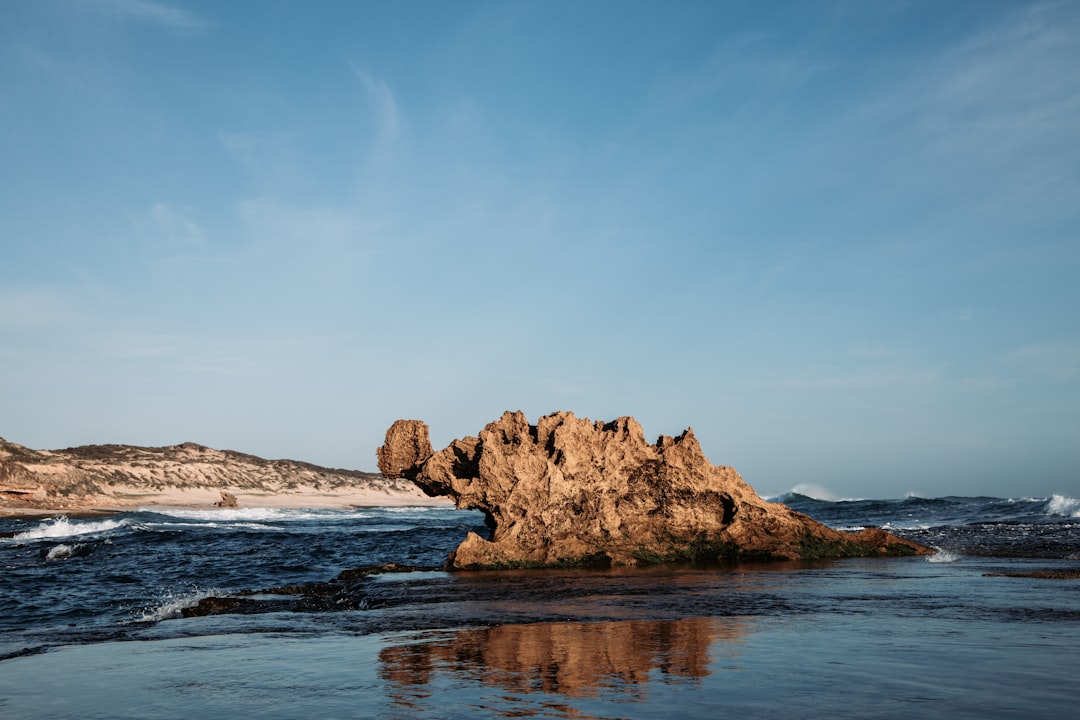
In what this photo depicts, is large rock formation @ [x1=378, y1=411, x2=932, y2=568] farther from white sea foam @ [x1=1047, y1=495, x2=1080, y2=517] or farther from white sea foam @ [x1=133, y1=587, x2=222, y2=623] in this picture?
white sea foam @ [x1=1047, y1=495, x2=1080, y2=517]

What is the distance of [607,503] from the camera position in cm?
1714

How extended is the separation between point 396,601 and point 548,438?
6.22 m

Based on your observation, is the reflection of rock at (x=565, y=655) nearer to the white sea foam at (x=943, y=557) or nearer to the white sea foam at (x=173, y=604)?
the white sea foam at (x=173, y=604)

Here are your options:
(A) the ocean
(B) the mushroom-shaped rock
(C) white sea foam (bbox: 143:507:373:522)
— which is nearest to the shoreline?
(C) white sea foam (bbox: 143:507:373:522)

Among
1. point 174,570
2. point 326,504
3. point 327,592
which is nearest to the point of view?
point 327,592

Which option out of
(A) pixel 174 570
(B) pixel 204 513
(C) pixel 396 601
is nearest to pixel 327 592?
(C) pixel 396 601

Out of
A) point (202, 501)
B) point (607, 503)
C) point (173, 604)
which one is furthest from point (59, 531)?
point (202, 501)

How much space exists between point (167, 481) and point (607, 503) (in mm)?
73899

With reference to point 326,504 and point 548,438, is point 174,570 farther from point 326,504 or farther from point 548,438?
point 326,504

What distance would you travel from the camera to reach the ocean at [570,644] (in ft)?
18.5

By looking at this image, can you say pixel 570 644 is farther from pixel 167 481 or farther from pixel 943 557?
pixel 167 481

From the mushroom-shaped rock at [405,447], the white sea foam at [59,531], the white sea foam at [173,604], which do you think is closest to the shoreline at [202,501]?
the white sea foam at [59,531]

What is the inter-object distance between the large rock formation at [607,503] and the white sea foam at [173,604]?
4.90m

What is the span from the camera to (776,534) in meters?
17.5
